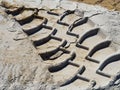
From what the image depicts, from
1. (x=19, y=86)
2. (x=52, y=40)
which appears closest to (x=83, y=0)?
(x=52, y=40)

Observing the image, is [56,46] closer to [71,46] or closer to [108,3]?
[71,46]

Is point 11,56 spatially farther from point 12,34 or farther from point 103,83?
point 103,83

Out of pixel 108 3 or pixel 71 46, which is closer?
pixel 71 46

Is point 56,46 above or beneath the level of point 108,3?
beneath

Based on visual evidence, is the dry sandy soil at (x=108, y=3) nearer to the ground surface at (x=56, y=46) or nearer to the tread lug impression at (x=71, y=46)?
the ground surface at (x=56, y=46)

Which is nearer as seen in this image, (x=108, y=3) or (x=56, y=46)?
(x=56, y=46)

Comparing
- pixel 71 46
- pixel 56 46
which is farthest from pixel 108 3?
pixel 56 46

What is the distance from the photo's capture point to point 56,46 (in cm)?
477

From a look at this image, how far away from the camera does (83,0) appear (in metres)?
6.00

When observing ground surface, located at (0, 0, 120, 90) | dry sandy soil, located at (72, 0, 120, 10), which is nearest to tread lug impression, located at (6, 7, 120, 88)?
ground surface, located at (0, 0, 120, 90)

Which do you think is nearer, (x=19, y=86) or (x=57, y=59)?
(x=19, y=86)

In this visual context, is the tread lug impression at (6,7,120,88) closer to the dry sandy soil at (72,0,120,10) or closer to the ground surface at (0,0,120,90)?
the ground surface at (0,0,120,90)

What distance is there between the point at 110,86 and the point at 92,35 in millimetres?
953

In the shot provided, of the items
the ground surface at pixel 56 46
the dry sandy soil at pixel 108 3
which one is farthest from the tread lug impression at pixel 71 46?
the dry sandy soil at pixel 108 3
